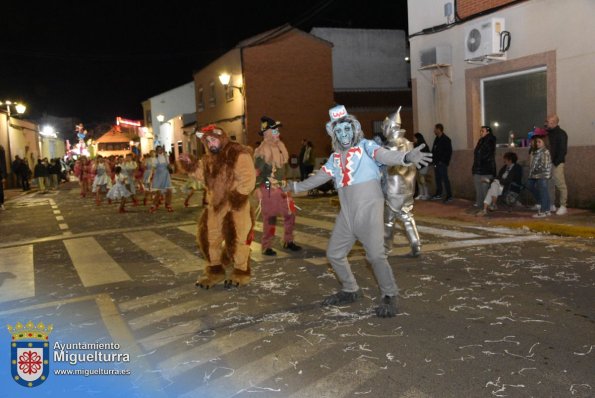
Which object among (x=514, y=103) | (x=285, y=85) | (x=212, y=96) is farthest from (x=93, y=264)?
(x=212, y=96)

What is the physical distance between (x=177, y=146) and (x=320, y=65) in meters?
18.1

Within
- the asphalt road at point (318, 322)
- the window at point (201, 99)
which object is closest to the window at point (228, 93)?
the window at point (201, 99)

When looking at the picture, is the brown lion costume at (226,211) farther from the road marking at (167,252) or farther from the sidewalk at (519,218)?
the sidewalk at (519,218)

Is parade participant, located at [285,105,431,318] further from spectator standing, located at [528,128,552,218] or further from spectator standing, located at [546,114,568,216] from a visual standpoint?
spectator standing, located at [546,114,568,216]

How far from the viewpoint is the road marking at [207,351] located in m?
4.23

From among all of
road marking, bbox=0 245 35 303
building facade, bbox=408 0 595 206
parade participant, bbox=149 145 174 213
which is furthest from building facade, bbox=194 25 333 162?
road marking, bbox=0 245 35 303

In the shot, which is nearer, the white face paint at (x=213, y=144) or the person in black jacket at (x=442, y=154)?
the white face paint at (x=213, y=144)

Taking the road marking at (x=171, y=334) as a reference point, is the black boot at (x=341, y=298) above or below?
above

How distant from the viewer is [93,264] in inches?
335

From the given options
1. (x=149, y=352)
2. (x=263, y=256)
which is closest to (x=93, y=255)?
(x=263, y=256)

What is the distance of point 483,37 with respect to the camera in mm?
13078

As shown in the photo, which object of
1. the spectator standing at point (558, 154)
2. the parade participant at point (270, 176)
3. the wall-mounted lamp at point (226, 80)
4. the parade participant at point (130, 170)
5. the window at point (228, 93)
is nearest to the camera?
the parade participant at point (270, 176)

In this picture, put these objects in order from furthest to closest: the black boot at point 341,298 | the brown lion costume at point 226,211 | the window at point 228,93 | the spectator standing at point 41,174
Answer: the window at point 228,93 → the spectator standing at point 41,174 → the brown lion costume at point 226,211 → the black boot at point 341,298

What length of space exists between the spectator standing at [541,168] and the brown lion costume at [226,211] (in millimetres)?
6422
